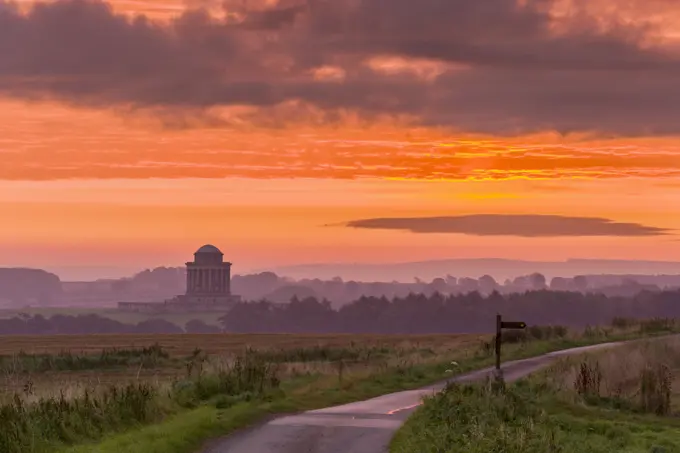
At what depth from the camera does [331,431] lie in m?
28.4

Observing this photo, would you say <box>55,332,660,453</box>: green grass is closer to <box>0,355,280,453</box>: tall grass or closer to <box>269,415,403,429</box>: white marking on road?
<box>0,355,280,453</box>: tall grass

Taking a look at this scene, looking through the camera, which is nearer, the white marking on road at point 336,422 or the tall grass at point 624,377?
the white marking on road at point 336,422

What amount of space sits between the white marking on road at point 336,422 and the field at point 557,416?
0.67 metres

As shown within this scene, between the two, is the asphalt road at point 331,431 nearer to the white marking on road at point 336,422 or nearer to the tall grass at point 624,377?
the white marking on road at point 336,422

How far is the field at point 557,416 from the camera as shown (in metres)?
26.7

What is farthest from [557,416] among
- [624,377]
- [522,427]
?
[624,377]

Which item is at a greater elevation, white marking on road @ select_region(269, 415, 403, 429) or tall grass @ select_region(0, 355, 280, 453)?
tall grass @ select_region(0, 355, 280, 453)

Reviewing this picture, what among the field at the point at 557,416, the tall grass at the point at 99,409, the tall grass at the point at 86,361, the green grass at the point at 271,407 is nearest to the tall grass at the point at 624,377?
the field at the point at 557,416

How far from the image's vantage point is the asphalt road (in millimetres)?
25828

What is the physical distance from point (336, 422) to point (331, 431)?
73.4 inches

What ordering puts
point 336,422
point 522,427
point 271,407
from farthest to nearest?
point 271,407 → point 336,422 → point 522,427

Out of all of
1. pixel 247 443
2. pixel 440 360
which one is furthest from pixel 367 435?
pixel 440 360

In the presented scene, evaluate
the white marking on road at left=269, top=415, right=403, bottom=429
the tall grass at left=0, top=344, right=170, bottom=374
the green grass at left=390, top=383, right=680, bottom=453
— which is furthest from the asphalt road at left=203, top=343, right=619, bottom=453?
the tall grass at left=0, top=344, right=170, bottom=374

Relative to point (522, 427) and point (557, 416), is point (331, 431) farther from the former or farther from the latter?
point (557, 416)
